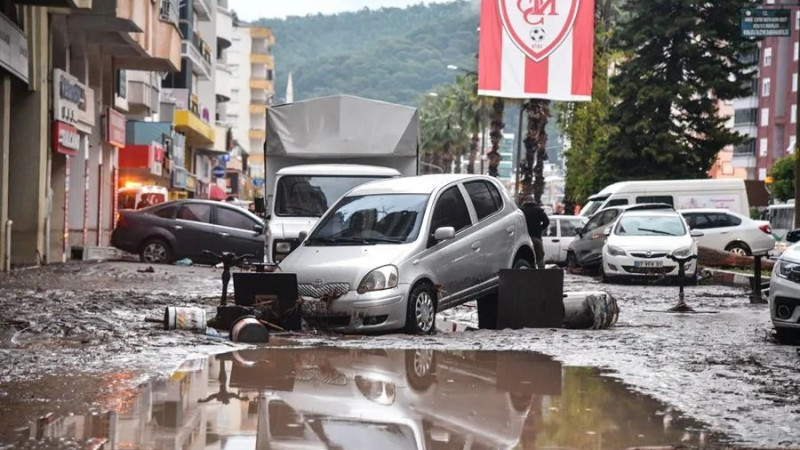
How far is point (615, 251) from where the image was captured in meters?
27.0

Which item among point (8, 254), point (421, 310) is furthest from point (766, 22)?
point (421, 310)

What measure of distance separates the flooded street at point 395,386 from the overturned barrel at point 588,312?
37 cm

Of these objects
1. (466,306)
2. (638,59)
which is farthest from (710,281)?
(638,59)

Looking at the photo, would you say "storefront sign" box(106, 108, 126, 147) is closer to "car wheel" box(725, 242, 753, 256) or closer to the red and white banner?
the red and white banner

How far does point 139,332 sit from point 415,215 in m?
3.33

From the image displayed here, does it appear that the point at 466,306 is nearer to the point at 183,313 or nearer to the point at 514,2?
the point at 183,313

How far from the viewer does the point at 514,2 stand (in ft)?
92.0

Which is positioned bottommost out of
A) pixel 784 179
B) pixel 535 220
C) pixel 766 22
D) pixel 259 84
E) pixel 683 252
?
pixel 683 252

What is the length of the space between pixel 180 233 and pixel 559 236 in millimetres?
12598

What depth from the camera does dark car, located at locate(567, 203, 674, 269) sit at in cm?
3116

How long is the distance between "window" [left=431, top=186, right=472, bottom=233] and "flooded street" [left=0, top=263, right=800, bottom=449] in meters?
1.36

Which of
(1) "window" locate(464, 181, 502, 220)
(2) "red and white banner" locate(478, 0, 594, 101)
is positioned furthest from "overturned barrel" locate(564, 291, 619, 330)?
(2) "red and white banner" locate(478, 0, 594, 101)

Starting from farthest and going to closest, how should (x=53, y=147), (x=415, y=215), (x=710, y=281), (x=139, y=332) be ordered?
(x=53, y=147) → (x=710, y=281) → (x=415, y=215) → (x=139, y=332)

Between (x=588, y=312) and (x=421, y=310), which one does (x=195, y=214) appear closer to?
(x=588, y=312)
